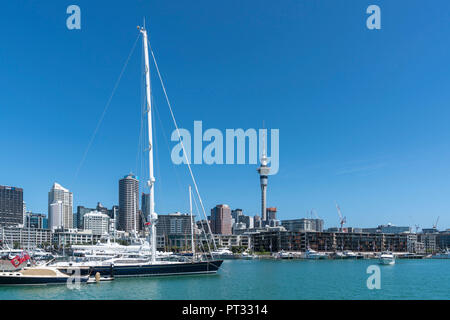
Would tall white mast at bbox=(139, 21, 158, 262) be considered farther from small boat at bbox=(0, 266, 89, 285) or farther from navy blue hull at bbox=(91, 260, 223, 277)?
small boat at bbox=(0, 266, 89, 285)

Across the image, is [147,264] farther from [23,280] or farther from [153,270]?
[23,280]

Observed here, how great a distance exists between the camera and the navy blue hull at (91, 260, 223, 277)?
54.1 m

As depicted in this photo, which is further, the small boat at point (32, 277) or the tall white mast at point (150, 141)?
the tall white mast at point (150, 141)

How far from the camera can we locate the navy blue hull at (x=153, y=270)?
5412 centimetres

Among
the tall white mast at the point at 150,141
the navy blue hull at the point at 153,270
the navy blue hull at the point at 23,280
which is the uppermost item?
the tall white mast at the point at 150,141

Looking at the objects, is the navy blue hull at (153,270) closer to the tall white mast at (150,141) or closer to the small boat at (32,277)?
the tall white mast at (150,141)

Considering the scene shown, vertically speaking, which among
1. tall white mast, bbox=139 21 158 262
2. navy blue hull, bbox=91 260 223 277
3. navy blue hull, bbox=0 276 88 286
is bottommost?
navy blue hull, bbox=91 260 223 277

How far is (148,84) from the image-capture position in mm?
55875

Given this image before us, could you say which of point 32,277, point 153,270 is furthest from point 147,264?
point 32,277

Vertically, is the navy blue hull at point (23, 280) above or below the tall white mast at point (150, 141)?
below

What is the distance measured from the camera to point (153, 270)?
56438mm

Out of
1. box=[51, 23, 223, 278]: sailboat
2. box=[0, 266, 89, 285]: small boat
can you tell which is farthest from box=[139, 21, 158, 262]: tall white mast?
box=[0, 266, 89, 285]: small boat

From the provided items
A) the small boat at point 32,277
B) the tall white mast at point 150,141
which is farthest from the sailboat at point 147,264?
the small boat at point 32,277
